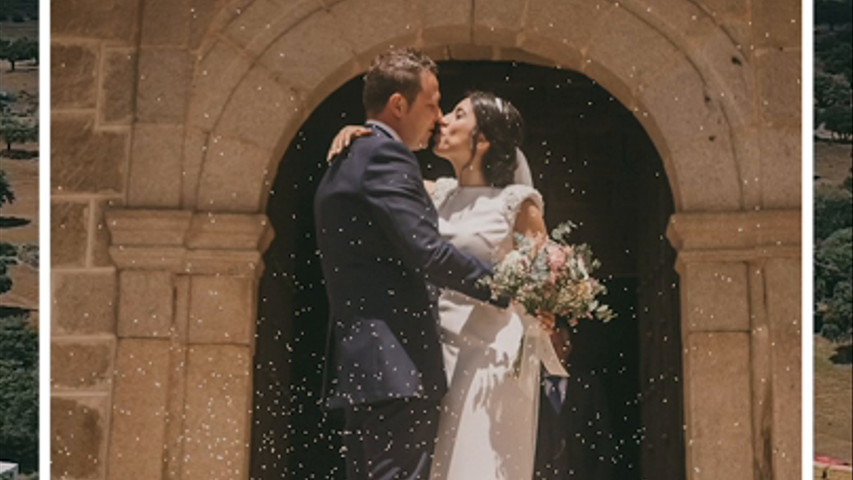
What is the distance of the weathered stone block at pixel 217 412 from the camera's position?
4223 millimetres

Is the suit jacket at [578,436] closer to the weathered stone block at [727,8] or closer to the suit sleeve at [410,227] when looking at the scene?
the suit sleeve at [410,227]

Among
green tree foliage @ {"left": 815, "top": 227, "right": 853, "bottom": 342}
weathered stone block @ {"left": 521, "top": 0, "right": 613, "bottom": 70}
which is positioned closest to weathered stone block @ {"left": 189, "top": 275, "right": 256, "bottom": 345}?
weathered stone block @ {"left": 521, "top": 0, "right": 613, "bottom": 70}

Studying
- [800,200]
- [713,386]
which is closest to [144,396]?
[713,386]

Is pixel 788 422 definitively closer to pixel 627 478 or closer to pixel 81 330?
pixel 627 478

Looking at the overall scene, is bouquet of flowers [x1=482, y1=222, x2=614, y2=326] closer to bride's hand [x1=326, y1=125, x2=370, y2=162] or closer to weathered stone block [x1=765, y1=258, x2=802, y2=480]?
bride's hand [x1=326, y1=125, x2=370, y2=162]

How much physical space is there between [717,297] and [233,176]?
4.76 ft

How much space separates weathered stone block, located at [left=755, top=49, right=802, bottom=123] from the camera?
4.33 m

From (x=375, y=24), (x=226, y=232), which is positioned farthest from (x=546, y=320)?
(x=375, y=24)

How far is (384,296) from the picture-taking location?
12.2 ft

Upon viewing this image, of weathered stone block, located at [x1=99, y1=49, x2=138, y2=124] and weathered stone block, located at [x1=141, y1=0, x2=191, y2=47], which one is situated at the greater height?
weathered stone block, located at [x1=141, y1=0, x2=191, y2=47]

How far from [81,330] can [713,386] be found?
6.01 ft

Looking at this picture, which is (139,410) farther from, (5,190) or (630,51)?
(630,51)

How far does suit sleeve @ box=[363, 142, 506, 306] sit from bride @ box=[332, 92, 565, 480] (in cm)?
10

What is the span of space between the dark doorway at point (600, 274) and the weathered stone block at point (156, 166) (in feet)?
0.97
